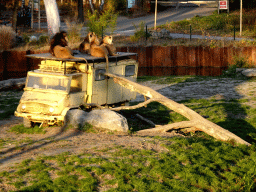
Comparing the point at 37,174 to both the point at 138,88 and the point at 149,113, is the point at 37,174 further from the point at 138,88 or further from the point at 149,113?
the point at 149,113

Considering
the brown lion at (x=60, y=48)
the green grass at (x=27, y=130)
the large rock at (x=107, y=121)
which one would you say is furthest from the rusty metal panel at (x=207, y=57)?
the green grass at (x=27, y=130)

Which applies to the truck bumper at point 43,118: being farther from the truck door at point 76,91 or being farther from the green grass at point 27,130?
the truck door at point 76,91

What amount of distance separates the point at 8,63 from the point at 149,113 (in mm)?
16560

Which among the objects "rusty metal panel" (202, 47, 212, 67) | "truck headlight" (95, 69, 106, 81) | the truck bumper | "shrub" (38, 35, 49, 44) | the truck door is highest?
"shrub" (38, 35, 49, 44)

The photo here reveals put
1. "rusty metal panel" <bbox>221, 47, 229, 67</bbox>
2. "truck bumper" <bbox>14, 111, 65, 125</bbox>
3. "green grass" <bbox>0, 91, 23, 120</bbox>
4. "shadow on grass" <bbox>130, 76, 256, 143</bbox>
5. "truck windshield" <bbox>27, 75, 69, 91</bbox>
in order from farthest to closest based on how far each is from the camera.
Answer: "rusty metal panel" <bbox>221, 47, 229, 67</bbox>, "green grass" <bbox>0, 91, 23, 120</bbox>, "shadow on grass" <bbox>130, 76, 256, 143</bbox>, "truck windshield" <bbox>27, 75, 69, 91</bbox>, "truck bumper" <bbox>14, 111, 65, 125</bbox>

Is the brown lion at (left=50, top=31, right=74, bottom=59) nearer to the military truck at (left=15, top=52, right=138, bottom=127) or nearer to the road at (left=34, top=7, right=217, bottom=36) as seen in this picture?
the military truck at (left=15, top=52, right=138, bottom=127)

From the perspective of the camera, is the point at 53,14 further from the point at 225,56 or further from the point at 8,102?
the point at 8,102

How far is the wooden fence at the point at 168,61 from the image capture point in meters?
29.2

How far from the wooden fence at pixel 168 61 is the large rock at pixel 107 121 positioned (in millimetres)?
16590

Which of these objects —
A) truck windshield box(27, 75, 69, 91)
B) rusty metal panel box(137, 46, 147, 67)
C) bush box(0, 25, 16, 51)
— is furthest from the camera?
bush box(0, 25, 16, 51)

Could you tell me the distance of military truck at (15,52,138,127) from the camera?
12.7 metres

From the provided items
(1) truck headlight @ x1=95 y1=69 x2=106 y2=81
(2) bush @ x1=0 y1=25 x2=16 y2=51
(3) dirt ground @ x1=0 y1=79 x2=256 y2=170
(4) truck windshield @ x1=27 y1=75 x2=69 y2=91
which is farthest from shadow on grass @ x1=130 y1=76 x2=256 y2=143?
(2) bush @ x1=0 y1=25 x2=16 y2=51

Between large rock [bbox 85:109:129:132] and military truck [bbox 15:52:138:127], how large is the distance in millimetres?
893

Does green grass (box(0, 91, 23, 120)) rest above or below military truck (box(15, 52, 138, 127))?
below
